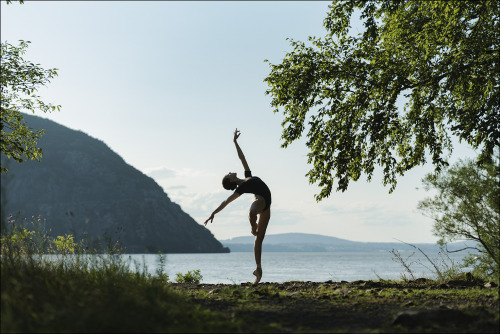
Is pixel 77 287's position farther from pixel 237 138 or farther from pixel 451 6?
pixel 451 6

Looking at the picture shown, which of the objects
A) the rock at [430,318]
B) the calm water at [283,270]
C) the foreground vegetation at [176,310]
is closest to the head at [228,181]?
the calm water at [283,270]

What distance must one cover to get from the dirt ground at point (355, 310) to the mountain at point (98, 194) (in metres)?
126

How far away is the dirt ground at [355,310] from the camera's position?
5.96 metres

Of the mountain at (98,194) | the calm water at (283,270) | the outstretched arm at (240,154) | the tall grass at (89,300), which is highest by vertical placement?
the mountain at (98,194)

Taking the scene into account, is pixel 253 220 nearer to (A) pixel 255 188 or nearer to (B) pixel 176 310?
(A) pixel 255 188

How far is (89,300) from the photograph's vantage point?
18.8ft

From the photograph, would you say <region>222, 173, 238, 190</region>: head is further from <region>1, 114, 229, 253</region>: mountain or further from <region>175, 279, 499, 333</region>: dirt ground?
<region>1, 114, 229, 253</region>: mountain

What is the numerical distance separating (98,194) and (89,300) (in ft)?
515

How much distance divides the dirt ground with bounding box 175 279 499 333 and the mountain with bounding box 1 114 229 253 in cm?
12646

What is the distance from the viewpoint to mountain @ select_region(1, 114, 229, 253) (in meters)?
142

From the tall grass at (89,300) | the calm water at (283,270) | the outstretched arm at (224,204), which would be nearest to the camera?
the tall grass at (89,300)

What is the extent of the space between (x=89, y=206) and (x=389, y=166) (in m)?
143

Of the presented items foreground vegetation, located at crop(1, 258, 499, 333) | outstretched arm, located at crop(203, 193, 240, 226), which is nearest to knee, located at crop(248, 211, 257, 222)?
outstretched arm, located at crop(203, 193, 240, 226)

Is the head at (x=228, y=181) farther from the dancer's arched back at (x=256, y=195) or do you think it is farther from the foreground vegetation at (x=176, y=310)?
the foreground vegetation at (x=176, y=310)
